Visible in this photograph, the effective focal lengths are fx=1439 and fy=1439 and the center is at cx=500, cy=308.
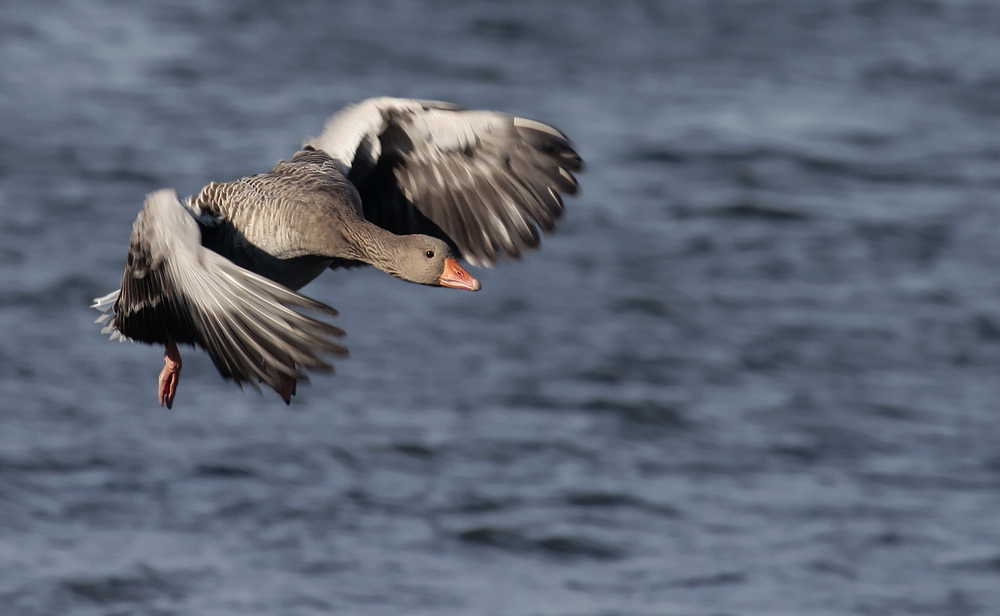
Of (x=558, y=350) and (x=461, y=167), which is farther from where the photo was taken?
(x=558, y=350)

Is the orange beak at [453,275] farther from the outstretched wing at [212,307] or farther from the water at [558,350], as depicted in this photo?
the water at [558,350]

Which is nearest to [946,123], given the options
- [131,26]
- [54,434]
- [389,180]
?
[131,26]

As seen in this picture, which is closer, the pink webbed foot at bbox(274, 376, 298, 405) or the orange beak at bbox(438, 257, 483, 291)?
the pink webbed foot at bbox(274, 376, 298, 405)

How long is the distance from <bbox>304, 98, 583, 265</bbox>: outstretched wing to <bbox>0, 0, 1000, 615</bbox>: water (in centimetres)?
756

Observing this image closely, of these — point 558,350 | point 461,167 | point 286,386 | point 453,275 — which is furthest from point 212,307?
point 558,350

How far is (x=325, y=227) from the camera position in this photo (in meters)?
8.05

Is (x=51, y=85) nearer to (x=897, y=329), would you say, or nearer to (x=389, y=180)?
(x=897, y=329)

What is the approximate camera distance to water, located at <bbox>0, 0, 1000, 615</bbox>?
54.6ft

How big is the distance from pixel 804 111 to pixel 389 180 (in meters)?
17.8

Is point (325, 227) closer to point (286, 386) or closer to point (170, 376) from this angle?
point (286, 386)

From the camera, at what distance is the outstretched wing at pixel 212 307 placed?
693cm

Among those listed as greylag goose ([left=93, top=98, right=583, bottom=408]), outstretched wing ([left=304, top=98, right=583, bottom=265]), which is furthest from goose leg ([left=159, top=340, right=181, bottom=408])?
outstretched wing ([left=304, top=98, right=583, bottom=265])

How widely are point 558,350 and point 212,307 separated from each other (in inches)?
519

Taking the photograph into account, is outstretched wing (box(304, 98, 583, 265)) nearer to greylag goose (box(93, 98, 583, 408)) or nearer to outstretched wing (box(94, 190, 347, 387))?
greylag goose (box(93, 98, 583, 408))
